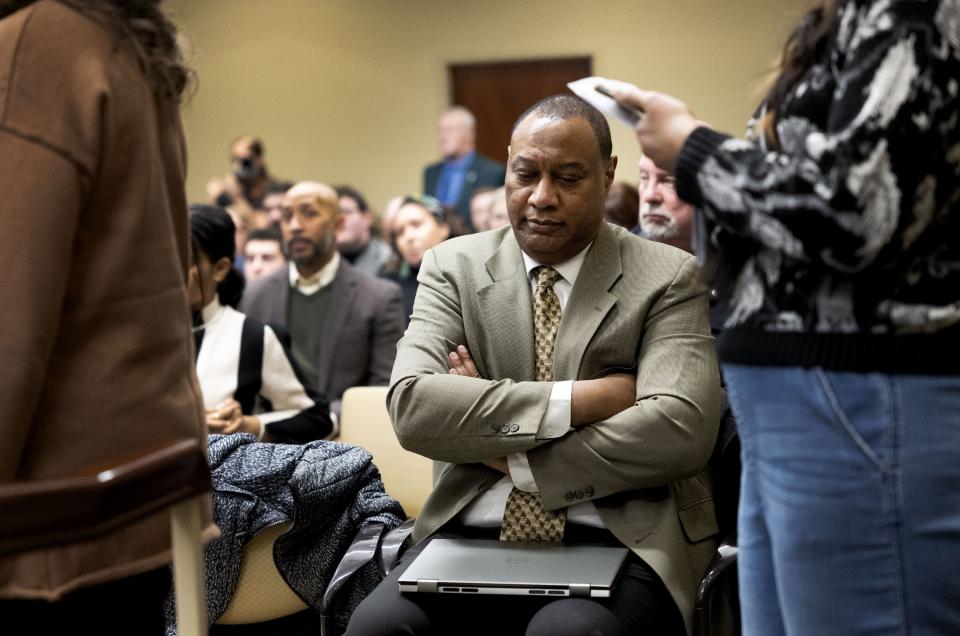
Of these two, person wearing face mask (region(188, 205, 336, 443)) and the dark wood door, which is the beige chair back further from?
the dark wood door

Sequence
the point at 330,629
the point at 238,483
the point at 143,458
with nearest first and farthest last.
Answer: the point at 143,458 < the point at 330,629 < the point at 238,483

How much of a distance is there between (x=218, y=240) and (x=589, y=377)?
144cm

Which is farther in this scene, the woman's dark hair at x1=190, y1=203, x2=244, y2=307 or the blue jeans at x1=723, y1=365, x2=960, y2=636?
the woman's dark hair at x1=190, y1=203, x2=244, y2=307

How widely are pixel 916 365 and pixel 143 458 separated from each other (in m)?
0.84

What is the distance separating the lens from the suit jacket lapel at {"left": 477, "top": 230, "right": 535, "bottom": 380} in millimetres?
2496

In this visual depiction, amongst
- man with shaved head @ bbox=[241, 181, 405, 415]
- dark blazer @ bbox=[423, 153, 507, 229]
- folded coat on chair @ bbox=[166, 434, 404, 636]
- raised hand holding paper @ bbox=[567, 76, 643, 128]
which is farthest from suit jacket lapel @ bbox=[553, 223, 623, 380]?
dark blazer @ bbox=[423, 153, 507, 229]

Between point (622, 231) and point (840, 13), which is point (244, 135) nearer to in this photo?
point (622, 231)

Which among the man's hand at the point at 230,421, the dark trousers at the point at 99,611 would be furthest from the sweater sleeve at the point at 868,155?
the man's hand at the point at 230,421

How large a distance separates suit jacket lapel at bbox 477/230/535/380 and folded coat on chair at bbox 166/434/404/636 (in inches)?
18.7

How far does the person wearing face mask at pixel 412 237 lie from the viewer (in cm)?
591

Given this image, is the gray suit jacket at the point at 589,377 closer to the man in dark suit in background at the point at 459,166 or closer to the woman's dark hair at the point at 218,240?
the woman's dark hair at the point at 218,240

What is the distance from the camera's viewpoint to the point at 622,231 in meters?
2.69

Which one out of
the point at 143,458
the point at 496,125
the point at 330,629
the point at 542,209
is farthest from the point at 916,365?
the point at 496,125

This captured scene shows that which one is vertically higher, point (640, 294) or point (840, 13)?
point (840, 13)
